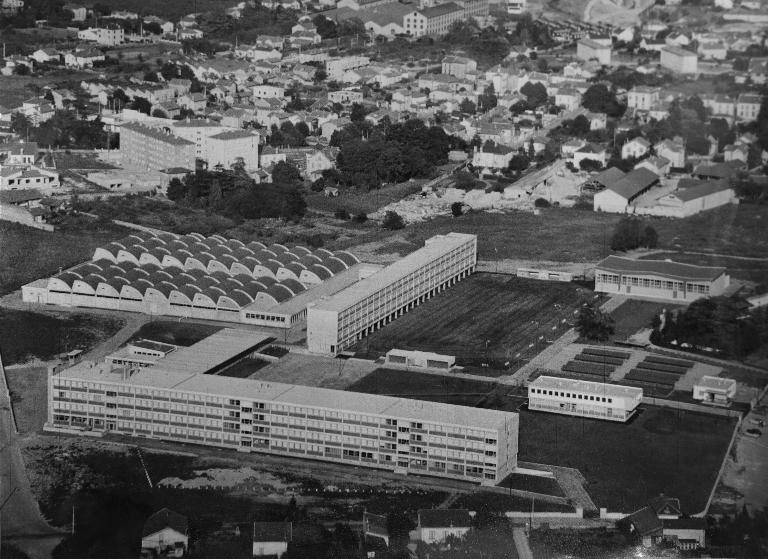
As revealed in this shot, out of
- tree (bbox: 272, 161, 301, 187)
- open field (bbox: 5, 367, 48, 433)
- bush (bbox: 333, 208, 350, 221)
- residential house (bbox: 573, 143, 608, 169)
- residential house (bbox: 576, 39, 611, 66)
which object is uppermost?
residential house (bbox: 576, 39, 611, 66)

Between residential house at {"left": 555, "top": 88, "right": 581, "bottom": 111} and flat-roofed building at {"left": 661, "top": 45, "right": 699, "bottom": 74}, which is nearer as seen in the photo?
flat-roofed building at {"left": 661, "top": 45, "right": 699, "bottom": 74}

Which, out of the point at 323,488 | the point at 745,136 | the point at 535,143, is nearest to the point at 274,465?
the point at 323,488

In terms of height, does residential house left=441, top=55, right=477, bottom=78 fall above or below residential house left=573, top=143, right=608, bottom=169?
above

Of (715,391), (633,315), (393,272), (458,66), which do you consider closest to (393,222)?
(393,272)

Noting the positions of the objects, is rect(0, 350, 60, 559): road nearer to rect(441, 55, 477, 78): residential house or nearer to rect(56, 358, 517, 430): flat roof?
rect(56, 358, 517, 430): flat roof

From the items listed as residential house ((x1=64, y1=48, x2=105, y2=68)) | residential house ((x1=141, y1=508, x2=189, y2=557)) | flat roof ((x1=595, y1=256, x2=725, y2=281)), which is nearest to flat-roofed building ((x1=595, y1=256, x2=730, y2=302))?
flat roof ((x1=595, y1=256, x2=725, y2=281))

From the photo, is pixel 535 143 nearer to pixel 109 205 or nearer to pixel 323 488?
pixel 109 205
